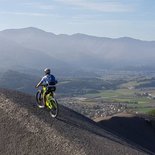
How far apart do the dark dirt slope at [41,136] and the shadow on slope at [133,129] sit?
23.7m

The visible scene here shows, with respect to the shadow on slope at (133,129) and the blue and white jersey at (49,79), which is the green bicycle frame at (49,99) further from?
the shadow on slope at (133,129)

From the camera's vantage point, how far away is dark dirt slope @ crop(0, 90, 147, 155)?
28.9 meters

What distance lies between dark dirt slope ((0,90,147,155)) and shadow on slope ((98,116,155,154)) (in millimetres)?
23668

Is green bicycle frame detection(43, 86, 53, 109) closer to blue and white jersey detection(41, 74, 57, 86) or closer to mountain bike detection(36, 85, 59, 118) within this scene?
mountain bike detection(36, 85, 59, 118)

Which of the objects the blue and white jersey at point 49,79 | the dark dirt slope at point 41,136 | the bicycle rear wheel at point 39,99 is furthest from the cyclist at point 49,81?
the bicycle rear wheel at point 39,99

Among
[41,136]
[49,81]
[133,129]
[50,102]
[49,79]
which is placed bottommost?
[133,129]

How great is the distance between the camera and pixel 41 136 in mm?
30188

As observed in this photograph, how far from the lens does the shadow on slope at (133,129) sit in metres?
57.2

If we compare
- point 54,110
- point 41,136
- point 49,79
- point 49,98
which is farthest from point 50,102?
point 41,136

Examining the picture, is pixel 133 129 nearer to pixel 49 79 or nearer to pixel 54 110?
pixel 54 110

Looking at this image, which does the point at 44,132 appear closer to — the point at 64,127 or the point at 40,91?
the point at 64,127

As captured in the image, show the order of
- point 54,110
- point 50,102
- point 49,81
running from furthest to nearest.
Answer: point 54,110, point 50,102, point 49,81

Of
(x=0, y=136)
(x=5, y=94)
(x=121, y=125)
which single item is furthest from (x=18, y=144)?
(x=121, y=125)

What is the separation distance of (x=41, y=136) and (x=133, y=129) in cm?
3268
